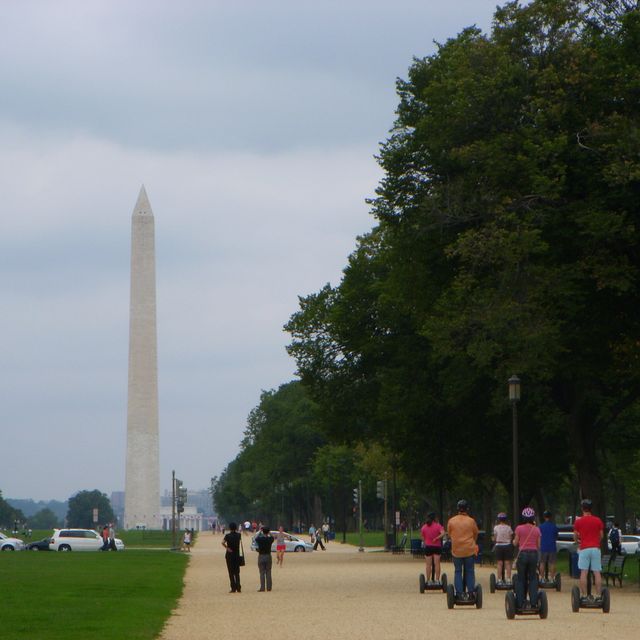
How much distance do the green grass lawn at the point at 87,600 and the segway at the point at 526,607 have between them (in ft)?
17.2

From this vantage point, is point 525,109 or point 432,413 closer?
point 525,109

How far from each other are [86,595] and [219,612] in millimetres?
5555

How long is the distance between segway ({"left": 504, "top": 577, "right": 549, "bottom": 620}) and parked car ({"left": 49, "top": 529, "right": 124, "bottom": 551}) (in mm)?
57287

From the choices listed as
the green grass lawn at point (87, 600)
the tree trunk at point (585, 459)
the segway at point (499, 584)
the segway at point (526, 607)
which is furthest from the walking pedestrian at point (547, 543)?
the tree trunk at point (585, 459)

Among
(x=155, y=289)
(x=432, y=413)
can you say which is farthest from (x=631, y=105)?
(x=155, y=289)

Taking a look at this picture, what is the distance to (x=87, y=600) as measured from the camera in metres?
28.8

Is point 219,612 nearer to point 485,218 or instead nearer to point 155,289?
point 485,218

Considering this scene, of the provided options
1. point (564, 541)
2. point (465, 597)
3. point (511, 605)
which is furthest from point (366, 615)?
point (564, 541)

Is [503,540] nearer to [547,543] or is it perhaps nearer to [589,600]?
[547,543]

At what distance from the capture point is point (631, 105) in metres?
32.9

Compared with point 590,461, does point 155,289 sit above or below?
above

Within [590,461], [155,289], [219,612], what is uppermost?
[155,289]

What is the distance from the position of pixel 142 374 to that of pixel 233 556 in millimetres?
84291

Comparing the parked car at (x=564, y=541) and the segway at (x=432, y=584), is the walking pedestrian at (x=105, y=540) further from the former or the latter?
the segway at (x=432, y=584)
